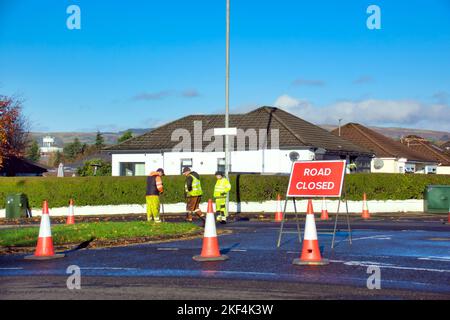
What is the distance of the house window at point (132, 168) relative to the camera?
49469 mm

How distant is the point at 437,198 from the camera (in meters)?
31.7

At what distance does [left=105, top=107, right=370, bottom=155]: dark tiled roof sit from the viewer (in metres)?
47.0

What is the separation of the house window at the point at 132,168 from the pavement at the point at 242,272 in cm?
3314

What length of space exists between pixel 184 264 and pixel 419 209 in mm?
24147

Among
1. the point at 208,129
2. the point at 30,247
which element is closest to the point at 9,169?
the point at 208,129

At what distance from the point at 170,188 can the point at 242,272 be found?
2324 cm

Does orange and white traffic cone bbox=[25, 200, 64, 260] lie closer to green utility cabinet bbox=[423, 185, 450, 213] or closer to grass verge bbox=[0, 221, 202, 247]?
grass verge bbox=[0, 221, 202, 247]

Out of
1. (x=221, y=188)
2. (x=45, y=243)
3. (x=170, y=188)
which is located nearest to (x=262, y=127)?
(x=170, y=188)

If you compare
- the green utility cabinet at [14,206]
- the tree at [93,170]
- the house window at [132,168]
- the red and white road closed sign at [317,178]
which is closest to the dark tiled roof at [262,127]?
the house window at [132,168]

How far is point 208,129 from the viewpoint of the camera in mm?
50469

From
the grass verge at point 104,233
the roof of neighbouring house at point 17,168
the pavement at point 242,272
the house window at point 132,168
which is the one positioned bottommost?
the pavement at point 242,272

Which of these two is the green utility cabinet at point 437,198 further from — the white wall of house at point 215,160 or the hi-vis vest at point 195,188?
the white wall of house at point 215,160

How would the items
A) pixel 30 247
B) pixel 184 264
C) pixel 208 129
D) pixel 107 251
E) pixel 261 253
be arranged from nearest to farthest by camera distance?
pixel 184 264 → pixel 261 253 → pixel 107 251 → pixel 30 247 → pixel 208 129
